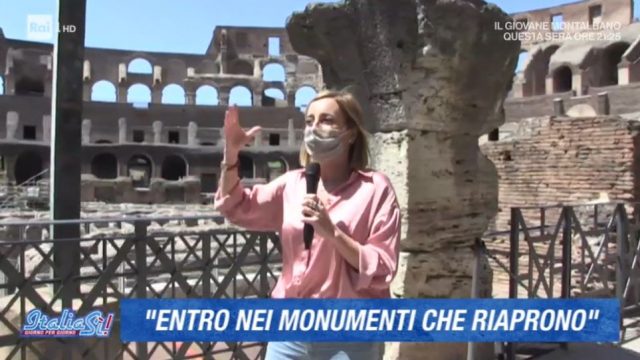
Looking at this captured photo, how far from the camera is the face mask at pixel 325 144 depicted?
2.12 meters

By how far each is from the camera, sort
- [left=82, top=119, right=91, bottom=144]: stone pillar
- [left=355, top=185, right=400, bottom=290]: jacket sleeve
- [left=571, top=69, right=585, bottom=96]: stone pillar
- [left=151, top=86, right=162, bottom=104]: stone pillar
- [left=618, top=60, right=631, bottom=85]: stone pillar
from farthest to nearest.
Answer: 1. [left=151, top=86, right=162, bottom=104]: stone pillar
2. [left=82, top=119, right=91, bottom=144]: stone pillar
3. [left=571, top=69, right=585, bottom=96]: stone pillar
4. [left=618, top=60, right=631, bottom=85]: stone pillar
5. [left=355, top=185, right=400, bottom=290]: jacket sleeve

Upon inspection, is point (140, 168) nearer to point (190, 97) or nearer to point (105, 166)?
point (105, 166)

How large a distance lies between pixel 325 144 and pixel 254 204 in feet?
1.40

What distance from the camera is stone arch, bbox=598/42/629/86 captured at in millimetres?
36531

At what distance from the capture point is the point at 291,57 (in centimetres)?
5478

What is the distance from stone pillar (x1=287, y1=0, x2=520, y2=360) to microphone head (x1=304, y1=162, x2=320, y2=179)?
2.20 m

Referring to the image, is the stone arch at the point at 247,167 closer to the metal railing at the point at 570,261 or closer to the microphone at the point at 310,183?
the metal railing at the point at 570,261

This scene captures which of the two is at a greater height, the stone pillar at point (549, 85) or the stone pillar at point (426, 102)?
the stone pillar at point (549, 85)

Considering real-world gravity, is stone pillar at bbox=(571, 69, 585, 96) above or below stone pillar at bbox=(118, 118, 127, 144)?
above

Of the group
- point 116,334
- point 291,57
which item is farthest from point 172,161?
point 116,334

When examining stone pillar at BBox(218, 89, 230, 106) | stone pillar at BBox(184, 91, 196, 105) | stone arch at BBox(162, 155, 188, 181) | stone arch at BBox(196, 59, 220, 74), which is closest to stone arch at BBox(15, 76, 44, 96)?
stone pillar at BBox(184, 91, 196, 105)

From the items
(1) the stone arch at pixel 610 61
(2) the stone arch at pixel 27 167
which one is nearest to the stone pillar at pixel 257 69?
(2) the stone arch at pixel 27 167

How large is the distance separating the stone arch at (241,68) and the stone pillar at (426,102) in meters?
52.0

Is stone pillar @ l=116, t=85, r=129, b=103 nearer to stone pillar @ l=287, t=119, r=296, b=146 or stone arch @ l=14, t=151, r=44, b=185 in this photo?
stone arch @ l=14, t=151, r=44, b=185
